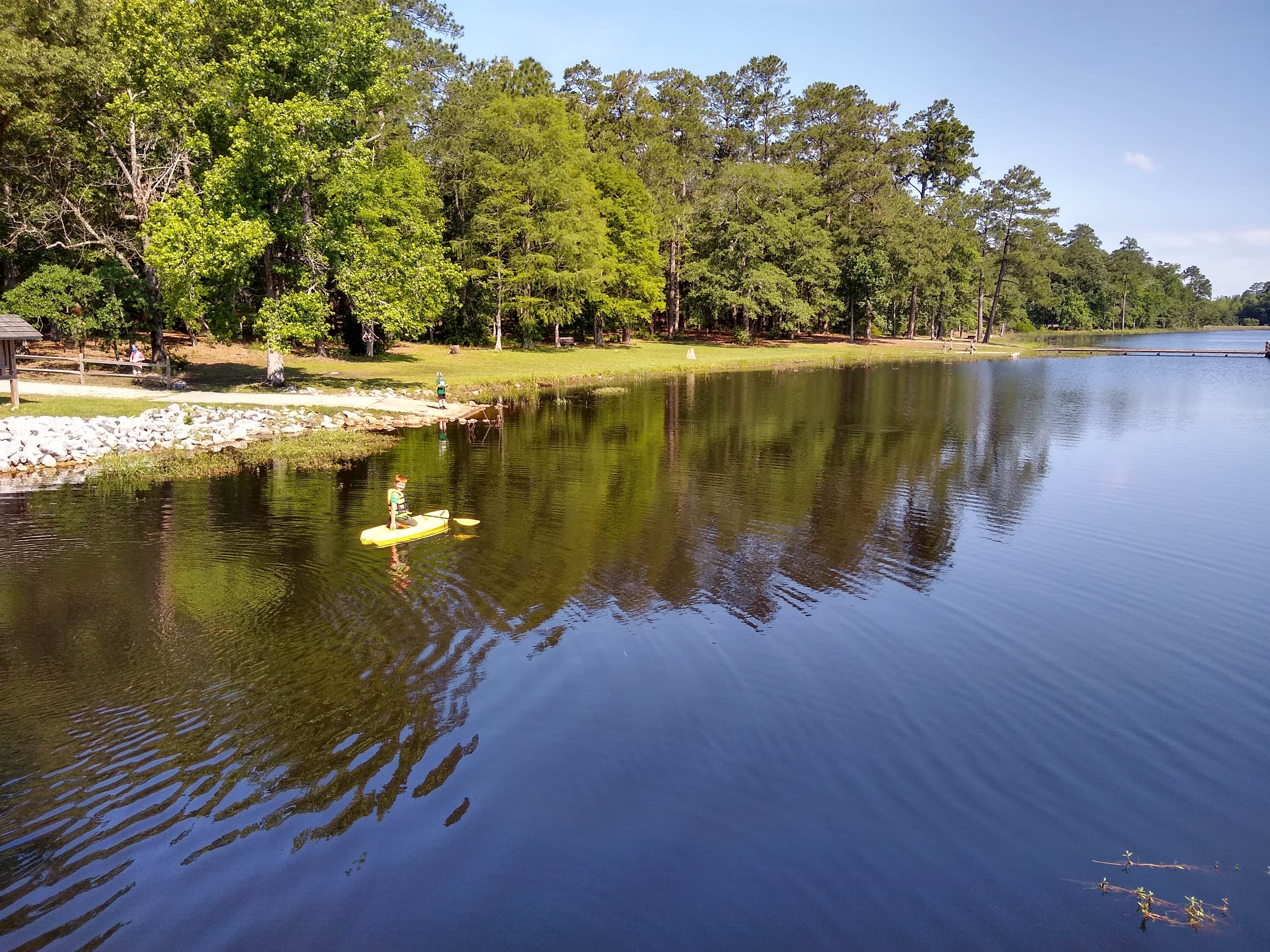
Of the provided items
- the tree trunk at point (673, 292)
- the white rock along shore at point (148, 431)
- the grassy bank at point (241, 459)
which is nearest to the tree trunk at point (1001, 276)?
the tree trunk at point (673, 292)

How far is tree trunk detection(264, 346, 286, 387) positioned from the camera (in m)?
40.3

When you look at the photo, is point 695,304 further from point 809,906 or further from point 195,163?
point 809,906

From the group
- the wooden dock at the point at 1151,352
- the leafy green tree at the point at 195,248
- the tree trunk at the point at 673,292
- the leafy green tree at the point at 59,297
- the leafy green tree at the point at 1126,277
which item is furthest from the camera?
the leafy green tree at the point at 1126,277

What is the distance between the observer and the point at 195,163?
1624 inches

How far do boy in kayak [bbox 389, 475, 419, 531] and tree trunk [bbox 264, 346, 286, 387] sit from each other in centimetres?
2270

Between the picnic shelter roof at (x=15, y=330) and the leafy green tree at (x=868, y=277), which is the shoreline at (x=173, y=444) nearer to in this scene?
the picnic shelter roof at (x=15, y=330)

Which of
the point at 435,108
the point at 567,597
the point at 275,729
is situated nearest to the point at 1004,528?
the point at 567,597

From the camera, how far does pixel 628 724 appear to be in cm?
1196

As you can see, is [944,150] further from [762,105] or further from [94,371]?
[94,371]

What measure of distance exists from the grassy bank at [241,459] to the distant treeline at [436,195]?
29.3ft

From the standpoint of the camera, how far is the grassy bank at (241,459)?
26.6m

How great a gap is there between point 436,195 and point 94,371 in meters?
27.9

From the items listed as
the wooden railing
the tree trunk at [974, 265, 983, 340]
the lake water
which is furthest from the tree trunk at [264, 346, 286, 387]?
the tree trunk at [974, 265, 983, 340]

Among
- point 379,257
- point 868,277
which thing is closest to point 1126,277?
point 868,277
